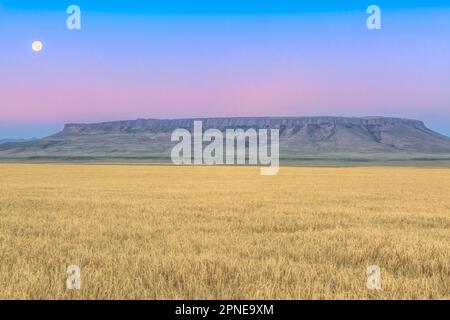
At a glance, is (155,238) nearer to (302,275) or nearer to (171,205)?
(302,275)

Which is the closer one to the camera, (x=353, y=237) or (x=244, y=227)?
(x=353, y=237)

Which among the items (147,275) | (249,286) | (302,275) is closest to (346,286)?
(302,275)

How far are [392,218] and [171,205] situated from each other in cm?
859

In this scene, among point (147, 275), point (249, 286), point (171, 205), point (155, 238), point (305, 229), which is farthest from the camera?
point (171, 205)

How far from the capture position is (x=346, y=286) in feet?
22.3

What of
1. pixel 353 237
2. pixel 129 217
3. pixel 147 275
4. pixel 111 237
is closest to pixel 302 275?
pixel 147 275

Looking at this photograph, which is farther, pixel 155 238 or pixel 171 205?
pixel 171 205

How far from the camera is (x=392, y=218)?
15.6 metres
